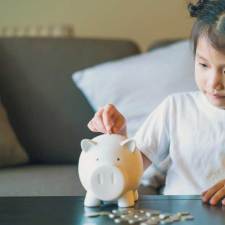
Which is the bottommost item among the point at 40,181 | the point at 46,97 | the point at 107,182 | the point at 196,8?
the point at 40,181

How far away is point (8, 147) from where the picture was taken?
66.5 inches

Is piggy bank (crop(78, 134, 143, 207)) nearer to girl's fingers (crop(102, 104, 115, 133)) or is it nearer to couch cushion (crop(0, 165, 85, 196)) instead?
girl's fingers (crop(102, 104, 115, 133))

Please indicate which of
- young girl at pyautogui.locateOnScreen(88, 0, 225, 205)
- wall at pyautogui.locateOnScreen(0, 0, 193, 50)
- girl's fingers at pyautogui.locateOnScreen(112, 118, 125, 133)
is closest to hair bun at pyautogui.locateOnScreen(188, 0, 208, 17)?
young girl at pyautogui.locateOnScreen(88, 0, 225, 205)

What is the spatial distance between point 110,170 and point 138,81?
0.92m

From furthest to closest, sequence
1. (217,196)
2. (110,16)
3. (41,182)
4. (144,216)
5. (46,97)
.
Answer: (110,16)
(46,97)
(41,182)
(217,196)
(144,216)

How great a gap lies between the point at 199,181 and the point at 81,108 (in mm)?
706

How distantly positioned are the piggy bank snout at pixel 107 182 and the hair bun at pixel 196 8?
429 mm

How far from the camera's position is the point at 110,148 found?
902mm

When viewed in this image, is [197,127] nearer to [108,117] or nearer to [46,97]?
[108,117]

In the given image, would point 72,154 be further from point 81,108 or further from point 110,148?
point 110,148

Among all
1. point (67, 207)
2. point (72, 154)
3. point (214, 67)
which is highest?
point (214, 67)

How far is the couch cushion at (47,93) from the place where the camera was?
1800 millimetres

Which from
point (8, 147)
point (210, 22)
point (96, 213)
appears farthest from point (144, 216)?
point (8, 147)

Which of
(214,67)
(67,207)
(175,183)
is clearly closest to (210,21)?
(214,67)
